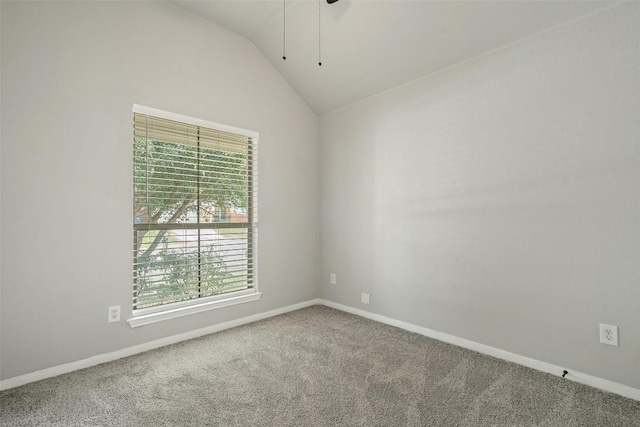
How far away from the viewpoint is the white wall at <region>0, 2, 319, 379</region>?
2.09 meters

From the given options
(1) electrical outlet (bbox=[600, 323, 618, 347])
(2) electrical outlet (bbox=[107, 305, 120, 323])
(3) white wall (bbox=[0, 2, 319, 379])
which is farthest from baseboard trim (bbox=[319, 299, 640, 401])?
(2) electrical outlet (bbox=[107, 305, 120, 323])

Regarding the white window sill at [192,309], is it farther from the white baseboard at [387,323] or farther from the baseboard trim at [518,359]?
the baseboard trim at [518,359]

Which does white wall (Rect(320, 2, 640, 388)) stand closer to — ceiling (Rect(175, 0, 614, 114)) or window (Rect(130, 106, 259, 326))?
ceiling (Rect(175, 0, 614, 114))

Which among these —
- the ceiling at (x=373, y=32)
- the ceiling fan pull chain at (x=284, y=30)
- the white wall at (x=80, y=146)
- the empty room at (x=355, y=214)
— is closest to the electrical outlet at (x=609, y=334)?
the empty room at (x=355, y=214)

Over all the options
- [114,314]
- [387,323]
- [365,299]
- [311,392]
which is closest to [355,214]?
[365,299]

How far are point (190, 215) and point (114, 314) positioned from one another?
3.15ft

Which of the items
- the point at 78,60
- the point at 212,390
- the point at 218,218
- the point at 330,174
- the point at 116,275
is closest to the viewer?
the point at 212,390

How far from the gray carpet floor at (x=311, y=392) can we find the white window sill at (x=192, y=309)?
25cm

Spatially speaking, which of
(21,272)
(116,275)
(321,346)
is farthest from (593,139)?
(21,272)

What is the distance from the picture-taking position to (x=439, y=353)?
258cm

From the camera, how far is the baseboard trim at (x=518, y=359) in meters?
2.01

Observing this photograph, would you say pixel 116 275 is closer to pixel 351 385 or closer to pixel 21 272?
pixel 21 272

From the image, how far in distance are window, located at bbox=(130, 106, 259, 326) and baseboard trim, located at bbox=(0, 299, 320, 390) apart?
20 centimetres

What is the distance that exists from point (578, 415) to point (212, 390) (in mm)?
2102
